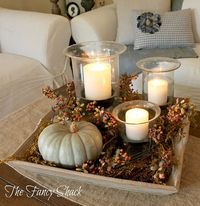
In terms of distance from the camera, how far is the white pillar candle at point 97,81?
1.08 metres

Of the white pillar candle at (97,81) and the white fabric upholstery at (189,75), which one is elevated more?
the white pillar candle at (97,81)

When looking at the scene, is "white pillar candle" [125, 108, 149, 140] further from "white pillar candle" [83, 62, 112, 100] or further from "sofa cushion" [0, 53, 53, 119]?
"sofa cushion" [0, 53, 53, 119]

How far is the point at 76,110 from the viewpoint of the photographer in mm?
1016

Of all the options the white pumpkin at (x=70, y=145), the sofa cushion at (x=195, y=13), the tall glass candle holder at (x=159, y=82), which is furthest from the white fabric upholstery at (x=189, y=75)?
the white pumpkin at (x=70, y=145)

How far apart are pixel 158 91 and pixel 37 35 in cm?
115

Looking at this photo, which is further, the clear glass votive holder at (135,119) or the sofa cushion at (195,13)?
the sofa cushion at (195,13)

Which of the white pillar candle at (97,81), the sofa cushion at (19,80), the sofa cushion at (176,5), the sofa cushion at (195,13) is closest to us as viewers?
the white pillar candle at (97,81)

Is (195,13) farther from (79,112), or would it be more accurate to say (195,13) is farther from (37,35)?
(79,112)

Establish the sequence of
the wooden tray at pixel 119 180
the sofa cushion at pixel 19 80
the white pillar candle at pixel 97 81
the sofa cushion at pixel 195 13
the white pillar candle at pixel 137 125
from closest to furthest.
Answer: the wooden tray at pixel 119 180, the white pillar candle at pixel 137 125, the white pillar candle at pixel 97 81, the sofa cushion at pixel 19 80, the sofa cushion at pixel 195 13

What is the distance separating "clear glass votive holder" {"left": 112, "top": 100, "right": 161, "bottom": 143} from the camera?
3.08 feet

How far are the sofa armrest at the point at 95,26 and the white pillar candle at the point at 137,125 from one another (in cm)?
129

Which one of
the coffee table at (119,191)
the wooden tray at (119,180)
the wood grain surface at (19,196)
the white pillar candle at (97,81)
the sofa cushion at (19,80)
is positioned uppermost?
the white pillar candle at (97,81)

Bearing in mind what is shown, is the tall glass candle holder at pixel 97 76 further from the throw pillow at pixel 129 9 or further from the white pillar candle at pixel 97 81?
the throw pillow at pixel 129 9

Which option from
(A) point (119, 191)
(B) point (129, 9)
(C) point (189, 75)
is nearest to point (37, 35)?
(B) point (129, 9)
